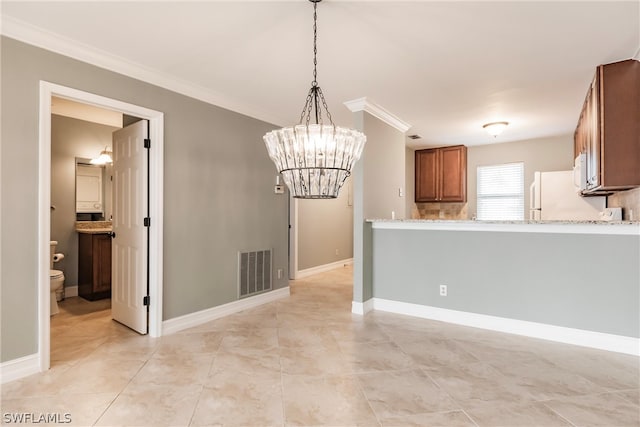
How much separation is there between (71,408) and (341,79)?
319 cm

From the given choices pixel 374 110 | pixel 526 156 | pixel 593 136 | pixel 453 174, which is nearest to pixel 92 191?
pixel 374 110

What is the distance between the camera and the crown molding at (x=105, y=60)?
222 centimetres

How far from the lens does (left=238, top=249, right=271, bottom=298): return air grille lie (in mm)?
3904

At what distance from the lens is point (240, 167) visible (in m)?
3.87

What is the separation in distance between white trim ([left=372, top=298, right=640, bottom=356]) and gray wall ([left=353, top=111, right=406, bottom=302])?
446 mm

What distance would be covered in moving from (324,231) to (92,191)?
3.90m

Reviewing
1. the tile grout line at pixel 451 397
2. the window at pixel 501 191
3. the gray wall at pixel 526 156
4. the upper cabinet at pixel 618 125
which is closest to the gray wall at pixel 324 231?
the gray wall at pixel 526 156

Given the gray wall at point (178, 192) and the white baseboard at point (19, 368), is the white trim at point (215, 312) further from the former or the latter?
the white baseboard at point (19, 368)

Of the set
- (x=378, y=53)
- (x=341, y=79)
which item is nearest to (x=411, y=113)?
(x=341, y=79)

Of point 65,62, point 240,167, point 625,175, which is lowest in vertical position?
point 625,175

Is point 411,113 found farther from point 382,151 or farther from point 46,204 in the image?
point 46,204

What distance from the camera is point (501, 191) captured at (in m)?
5.95
